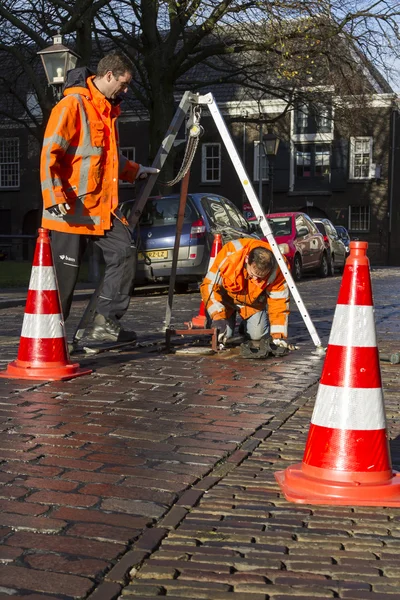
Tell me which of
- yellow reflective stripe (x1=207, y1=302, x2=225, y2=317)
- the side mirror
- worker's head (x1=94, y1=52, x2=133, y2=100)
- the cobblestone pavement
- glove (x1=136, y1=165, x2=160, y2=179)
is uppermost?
worker's head (x1=94, y1=52, x2=133, y2=100)

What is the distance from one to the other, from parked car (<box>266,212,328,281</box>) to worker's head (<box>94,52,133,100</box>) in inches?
551

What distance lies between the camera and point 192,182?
165ft

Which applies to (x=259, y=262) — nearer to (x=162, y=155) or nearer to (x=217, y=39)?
(x=162, y=155)

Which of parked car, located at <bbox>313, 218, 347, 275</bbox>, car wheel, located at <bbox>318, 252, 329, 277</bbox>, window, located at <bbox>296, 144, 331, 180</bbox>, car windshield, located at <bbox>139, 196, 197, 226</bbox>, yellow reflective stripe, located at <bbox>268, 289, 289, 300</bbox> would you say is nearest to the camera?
yellow reflective stripe, located at <bbox>268, 289, 289, 300</bbox>

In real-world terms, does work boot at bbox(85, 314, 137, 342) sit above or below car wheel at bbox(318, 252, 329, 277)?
above

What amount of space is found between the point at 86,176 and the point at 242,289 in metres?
1.69

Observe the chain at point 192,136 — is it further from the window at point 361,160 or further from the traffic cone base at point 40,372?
the window at point 361,160

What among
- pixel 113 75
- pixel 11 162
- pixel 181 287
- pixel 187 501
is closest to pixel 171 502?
pixel 187 501

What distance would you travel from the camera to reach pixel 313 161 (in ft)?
157

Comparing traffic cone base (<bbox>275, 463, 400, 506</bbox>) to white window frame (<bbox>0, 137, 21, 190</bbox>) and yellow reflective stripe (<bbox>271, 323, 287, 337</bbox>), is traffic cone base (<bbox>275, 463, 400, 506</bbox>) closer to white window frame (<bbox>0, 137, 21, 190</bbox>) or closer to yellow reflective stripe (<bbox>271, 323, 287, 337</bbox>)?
yellow reflective stripe (<bbox>271, 323, 287, 337</bbox>)

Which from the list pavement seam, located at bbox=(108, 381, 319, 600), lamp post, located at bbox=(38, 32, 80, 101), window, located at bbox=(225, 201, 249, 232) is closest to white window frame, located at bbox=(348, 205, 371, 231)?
window, located at bbox=(225, 201, 249, 232)

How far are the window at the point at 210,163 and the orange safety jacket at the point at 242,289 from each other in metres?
41.4

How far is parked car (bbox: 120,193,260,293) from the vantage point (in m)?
15.8

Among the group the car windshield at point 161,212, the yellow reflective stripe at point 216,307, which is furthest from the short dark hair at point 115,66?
the car windshield at point 161,212
